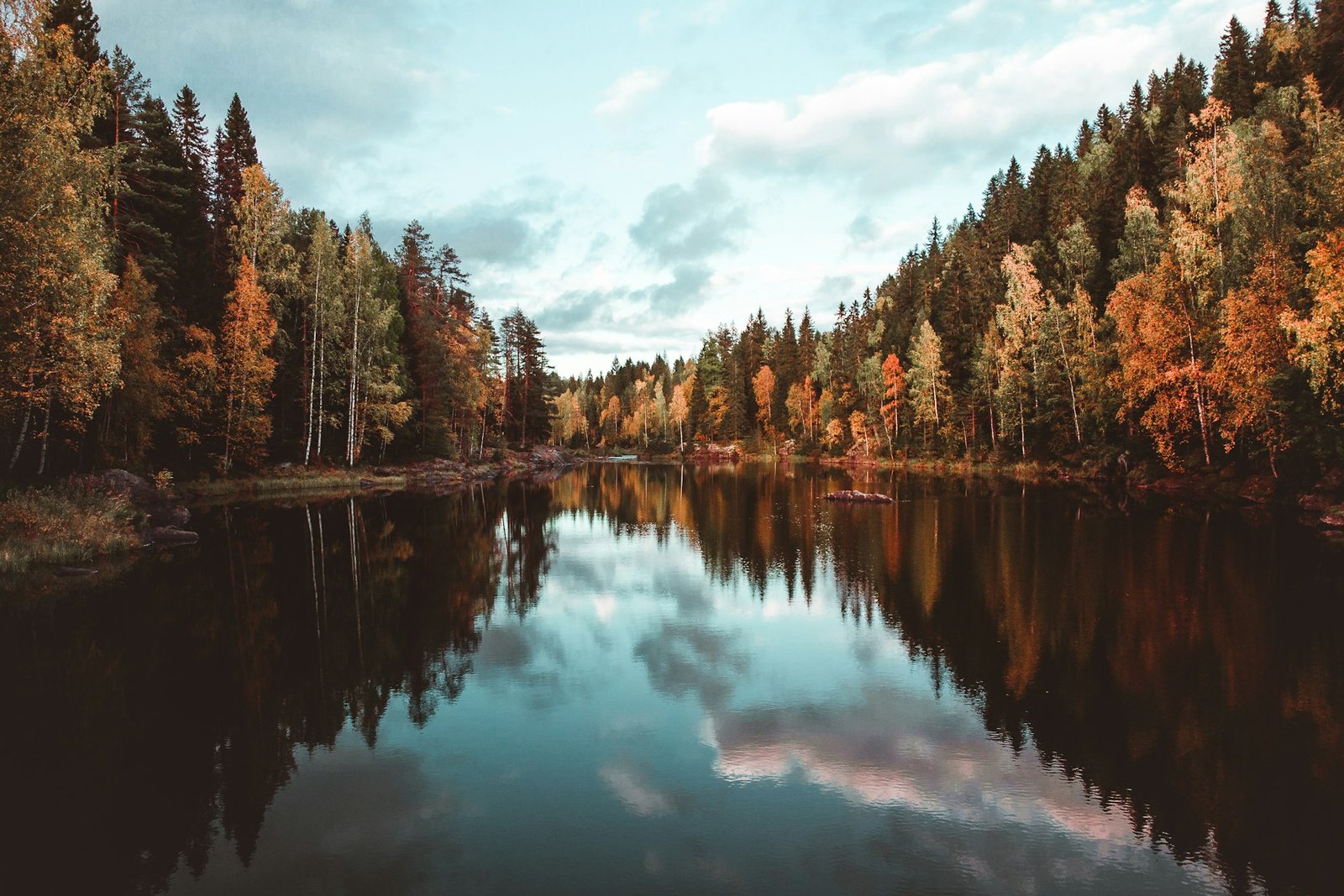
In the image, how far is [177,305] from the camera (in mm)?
38844

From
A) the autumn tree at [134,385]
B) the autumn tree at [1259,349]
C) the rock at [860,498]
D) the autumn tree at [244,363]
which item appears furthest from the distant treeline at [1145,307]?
the autumn tree at [244,363]

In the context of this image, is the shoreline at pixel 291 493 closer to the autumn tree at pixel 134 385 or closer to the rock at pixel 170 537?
the rock at pixel 170 537

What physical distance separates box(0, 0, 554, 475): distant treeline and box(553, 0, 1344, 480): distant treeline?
44.2 metres

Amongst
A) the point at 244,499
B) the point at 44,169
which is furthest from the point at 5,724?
the point at 244,499

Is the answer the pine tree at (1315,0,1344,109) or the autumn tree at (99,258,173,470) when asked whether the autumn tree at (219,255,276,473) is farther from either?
the pine tree at (1315,0,1344,109)

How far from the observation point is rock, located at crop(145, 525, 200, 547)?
26172 millimetres

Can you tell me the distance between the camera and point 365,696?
11617 mm

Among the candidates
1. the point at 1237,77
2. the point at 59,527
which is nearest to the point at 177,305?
the point at 59,527

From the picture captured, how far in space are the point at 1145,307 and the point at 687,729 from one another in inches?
1687

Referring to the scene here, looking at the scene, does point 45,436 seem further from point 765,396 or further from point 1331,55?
point 765,396

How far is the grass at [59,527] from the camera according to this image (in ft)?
67.6

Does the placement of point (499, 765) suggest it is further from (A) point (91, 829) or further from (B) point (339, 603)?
(B) point (339, 603)

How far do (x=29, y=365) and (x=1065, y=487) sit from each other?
175ft

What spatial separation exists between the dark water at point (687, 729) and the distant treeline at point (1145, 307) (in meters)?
16.1
